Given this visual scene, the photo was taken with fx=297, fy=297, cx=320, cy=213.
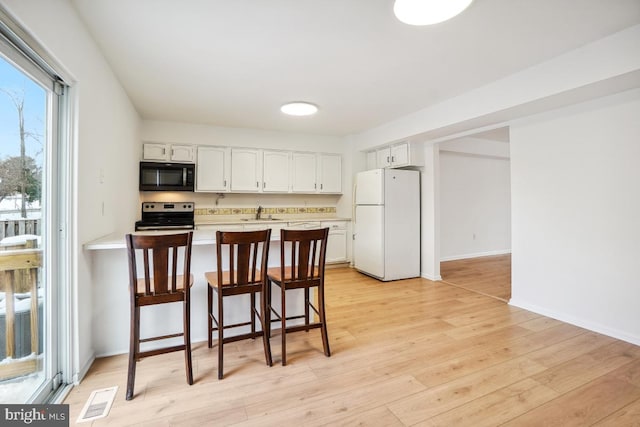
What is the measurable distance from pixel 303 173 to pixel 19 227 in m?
4.09

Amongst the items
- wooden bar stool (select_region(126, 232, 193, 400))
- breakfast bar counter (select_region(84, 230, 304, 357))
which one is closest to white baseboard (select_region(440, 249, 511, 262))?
breakfast bar counter (select_region(84, 230, 304, 357))

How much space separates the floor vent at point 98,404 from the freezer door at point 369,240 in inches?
137

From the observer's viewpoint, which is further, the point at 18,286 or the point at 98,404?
the point at 98,404

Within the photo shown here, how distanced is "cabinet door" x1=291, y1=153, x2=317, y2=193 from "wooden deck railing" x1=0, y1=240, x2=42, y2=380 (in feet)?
12.7

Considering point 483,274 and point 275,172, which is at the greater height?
point 275,172

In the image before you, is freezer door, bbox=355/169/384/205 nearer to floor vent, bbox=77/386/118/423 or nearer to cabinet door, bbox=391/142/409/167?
cabinet door, bbox=391/142/409/167

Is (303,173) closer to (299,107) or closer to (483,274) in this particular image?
(299,107)

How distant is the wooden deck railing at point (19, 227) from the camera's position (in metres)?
1.41

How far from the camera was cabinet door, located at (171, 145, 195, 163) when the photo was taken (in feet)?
15.0

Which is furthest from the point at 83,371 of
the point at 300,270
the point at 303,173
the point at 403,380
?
the point at 303,173

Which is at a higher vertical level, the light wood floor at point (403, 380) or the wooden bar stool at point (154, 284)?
the wooden bar stool at point (154, 284)

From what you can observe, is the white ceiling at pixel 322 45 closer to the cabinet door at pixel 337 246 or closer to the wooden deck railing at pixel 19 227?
the wooden deck railing at pixel 19 227

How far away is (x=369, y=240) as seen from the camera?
4.73 m

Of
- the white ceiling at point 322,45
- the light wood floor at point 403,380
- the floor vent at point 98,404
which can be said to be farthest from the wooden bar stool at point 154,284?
the white ceiling at point 322,45
